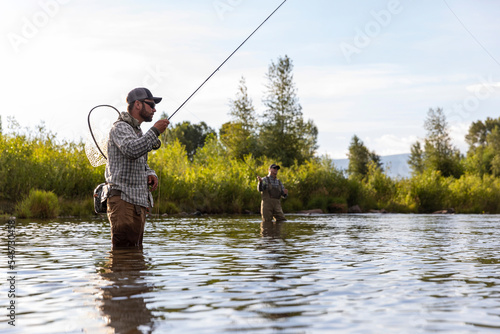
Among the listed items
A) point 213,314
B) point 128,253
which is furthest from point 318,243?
point 213,314

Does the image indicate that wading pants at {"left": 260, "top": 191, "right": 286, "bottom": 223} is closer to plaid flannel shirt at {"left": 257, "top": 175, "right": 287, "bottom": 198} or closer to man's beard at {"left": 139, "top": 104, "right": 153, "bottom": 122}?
plaid flannel shirt at {"left": 257, "top": 175, "right": 287, "bottom": 198}

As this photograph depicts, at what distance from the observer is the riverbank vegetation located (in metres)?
25.7

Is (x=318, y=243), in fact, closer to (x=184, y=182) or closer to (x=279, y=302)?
(x=279, y=302)

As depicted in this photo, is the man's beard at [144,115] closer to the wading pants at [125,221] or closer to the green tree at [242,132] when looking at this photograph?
the wading pants at [125,221]

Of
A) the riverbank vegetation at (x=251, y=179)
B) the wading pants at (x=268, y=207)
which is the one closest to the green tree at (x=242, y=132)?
the riverbank vegetation at (x=251, y=179)

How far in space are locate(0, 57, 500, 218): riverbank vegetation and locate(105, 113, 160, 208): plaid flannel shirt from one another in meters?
16.7

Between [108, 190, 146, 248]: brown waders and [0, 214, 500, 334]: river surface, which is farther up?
[108, 190, 146, 248]: brown waders

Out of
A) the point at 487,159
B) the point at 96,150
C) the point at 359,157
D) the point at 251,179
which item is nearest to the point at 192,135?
the point at 359,157

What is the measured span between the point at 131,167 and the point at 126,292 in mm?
2283

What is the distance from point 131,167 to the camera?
762 centimetres

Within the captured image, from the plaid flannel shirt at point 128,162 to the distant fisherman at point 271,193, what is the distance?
1047cm

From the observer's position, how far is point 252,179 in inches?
1403

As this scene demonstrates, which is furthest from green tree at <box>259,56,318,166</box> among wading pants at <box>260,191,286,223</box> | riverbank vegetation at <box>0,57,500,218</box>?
wading pants at <box>260,191,286,223</box>

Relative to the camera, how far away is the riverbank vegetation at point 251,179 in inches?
1011
